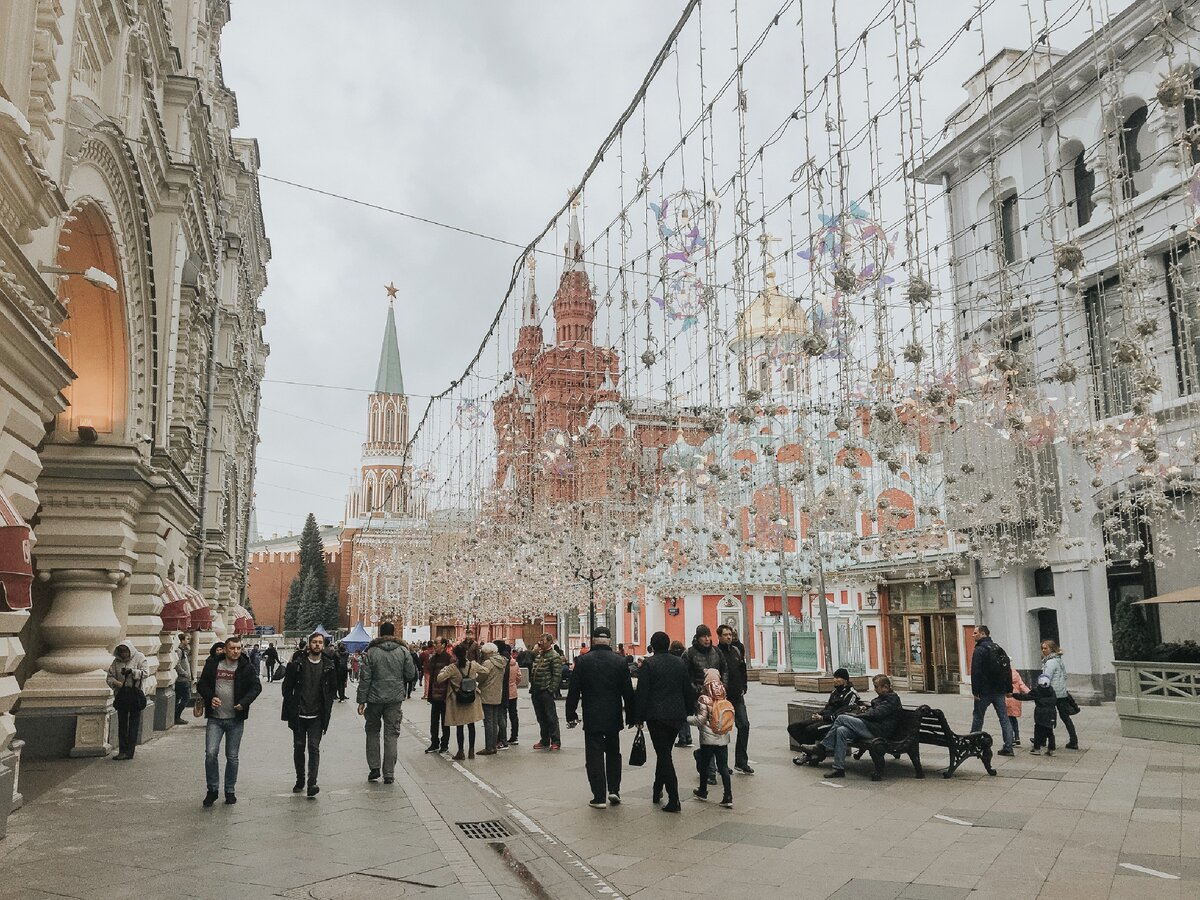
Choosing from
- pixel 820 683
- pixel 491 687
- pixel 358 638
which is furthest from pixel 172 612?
pixel 358 638

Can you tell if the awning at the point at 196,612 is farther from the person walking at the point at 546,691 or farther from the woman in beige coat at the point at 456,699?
the person walking at the point at 546,691

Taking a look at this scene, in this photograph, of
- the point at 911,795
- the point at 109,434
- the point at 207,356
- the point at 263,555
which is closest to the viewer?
the point at 911,795

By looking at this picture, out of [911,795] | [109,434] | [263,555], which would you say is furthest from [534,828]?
[263,555]

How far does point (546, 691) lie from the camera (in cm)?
1451

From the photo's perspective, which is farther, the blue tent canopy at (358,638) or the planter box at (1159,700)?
the blue tent canopy at (358,638)

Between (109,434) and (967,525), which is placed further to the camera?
(967,525)

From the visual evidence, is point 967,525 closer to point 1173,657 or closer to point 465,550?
point 1173,657

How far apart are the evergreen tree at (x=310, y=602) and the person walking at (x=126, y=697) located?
8205 centimetres

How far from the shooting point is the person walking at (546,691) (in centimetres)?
1450

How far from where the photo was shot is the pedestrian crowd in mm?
9062

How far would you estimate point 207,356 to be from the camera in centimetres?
2395

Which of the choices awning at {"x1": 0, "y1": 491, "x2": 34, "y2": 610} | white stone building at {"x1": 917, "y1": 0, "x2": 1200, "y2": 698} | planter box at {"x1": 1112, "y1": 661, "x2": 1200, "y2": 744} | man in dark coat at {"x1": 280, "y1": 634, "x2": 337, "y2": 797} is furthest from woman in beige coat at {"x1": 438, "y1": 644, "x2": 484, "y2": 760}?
planter box at {"x1": 1112, "y1": 661, "x2": 1200, "y2": 744}

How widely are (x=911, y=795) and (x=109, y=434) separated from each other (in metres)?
11.6

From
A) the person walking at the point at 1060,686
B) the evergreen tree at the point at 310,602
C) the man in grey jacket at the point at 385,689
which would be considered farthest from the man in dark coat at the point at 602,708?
the evergreen tree at the point at 310,602
